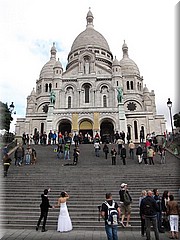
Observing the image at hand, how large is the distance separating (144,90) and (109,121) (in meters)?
18.3

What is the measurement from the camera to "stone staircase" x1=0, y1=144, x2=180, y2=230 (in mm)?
7551

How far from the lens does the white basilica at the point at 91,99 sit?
31375mm

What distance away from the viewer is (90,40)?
169 feet

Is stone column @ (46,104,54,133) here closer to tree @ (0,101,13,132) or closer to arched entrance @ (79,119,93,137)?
arched entrance @ (79,119,93,137)

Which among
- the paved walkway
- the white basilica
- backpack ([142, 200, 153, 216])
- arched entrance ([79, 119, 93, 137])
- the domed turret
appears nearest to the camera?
backpack ([142, 200, 153, 216])

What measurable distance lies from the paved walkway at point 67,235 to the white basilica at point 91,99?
24094mm

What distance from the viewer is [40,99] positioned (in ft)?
149

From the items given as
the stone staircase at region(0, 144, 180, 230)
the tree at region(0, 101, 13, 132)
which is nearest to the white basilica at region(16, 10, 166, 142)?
the tree at region(0, 101, 13, 132)

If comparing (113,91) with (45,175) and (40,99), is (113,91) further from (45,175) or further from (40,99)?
(45,175)

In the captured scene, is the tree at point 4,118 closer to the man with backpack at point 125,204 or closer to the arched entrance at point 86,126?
the man with backpack at point 125,204

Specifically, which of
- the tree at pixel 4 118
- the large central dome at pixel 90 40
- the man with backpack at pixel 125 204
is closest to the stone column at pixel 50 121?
the tree at pixel 4 118

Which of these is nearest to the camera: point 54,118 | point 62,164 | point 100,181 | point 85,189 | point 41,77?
point 85,189

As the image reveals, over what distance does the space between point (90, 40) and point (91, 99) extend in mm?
21180

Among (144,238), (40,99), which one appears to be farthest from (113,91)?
(144,238)
